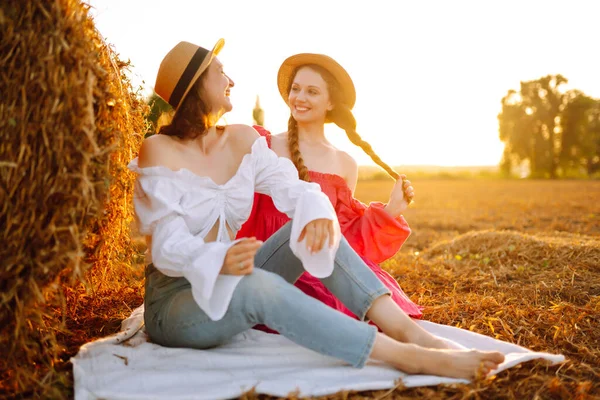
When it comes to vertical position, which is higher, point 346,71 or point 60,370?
point 346,71

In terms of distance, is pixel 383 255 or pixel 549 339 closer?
pixel 549 339

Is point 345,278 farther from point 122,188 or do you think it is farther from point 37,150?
point 37,150

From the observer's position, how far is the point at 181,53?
2.65 m

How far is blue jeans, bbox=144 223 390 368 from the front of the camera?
2.19 m

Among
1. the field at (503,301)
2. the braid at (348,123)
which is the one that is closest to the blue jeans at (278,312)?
the field at (503,301)

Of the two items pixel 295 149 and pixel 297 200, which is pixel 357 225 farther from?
pixel 297 200

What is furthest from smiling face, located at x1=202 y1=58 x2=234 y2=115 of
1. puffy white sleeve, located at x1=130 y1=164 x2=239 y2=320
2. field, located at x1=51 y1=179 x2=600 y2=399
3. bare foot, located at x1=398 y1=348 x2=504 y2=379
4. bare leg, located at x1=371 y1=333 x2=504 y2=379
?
bare foot, located at x1=398 y1=348 x2=504 y2=379

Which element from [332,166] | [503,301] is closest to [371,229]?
[332,166]

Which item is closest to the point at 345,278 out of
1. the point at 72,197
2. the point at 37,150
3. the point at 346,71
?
Answer: the point at 72,197

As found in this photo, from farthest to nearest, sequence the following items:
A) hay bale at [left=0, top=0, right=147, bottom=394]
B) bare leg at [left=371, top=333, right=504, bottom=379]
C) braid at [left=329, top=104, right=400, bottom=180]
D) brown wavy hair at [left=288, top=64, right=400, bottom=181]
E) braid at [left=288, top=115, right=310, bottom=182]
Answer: braid at [left=329, top=104, right=400, bottom=180] < brown wavy hair at [left=288, top=64, right=400, bottom=181] < braid at [left=288, top=115, right=310, bottom=182] < bare leg at [left=371, top=333, right=504, bottom=379] < hay bale at [left=0, top=0, right=147, bottom=394]

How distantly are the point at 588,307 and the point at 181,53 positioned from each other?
3.04 meters

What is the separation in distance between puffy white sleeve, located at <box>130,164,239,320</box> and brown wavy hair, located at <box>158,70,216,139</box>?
292mm

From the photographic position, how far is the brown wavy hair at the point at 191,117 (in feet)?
8.77

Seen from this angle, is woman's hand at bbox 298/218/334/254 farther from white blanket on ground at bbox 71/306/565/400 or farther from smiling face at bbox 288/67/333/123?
smiling face at bbox 288/67/333/123
